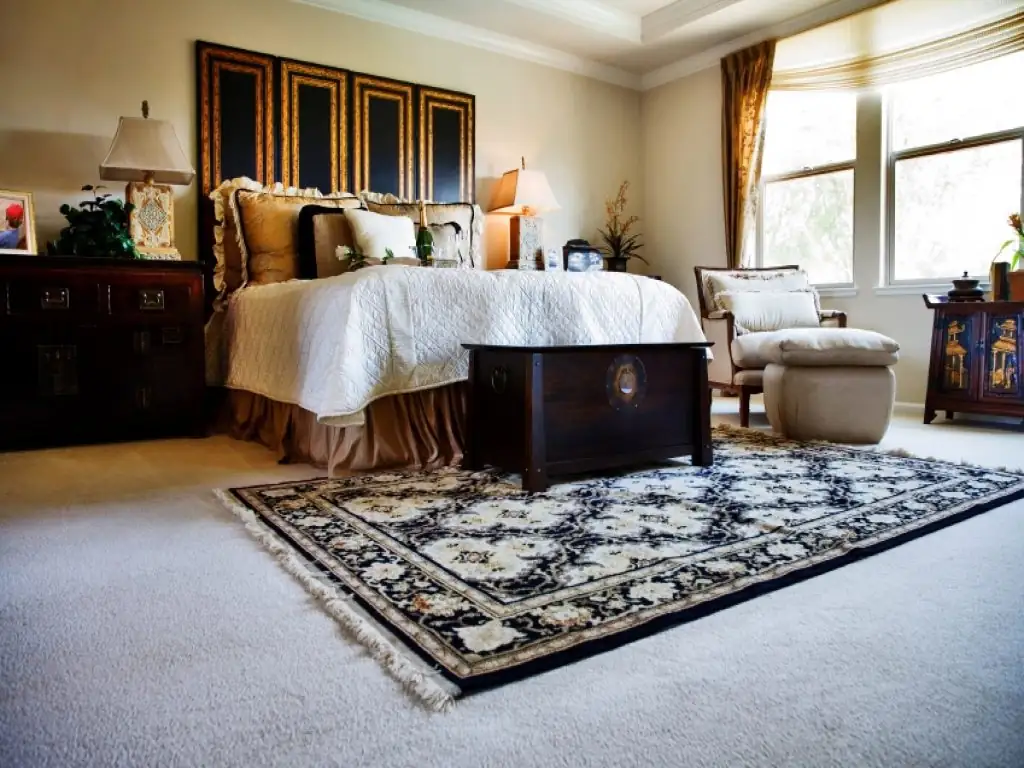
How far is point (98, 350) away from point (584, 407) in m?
2.34

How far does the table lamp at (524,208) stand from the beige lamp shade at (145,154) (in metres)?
2.17

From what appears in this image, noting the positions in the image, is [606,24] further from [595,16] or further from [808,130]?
[808,130]

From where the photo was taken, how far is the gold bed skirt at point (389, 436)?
262 cm

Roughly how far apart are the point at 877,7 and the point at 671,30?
136 centimetres

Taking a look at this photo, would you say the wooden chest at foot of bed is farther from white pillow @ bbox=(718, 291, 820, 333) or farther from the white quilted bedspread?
white pillow @ bbox=(718, 291, 820, 333)

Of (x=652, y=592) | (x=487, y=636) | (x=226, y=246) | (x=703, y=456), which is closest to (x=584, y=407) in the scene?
(x=703, y=456)

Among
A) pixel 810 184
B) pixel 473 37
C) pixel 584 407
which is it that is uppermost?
pixel 473 37

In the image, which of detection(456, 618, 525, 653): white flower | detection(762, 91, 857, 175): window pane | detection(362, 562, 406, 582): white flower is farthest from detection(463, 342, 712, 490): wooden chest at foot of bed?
detection(762, 91, 857, 175): window pane

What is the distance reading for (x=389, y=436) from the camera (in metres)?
2.72

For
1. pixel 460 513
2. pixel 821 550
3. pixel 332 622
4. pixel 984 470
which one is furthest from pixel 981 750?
pixel 984 470

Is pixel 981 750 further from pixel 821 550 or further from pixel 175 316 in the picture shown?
pixel 175 316

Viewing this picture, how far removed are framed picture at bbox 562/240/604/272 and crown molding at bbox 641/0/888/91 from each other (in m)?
1.64

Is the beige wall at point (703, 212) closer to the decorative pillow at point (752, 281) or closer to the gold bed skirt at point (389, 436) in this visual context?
the decorative pillow at point (752, 281)

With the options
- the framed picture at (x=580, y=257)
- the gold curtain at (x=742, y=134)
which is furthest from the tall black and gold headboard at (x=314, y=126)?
the gold curtain at (x=742, y=134)
